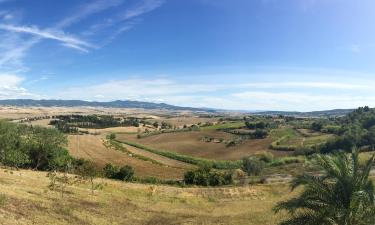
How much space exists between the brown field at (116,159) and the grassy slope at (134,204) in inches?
1171

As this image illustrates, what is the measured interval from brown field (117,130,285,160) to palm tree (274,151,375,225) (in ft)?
344

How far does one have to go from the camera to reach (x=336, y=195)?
2530 cm

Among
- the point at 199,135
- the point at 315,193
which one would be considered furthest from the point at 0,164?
the point at 199,135

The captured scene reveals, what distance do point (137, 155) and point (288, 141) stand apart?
5568 centimetres

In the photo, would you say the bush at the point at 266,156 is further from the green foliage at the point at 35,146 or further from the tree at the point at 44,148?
the tree at the point at 44,148

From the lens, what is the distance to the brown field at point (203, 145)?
456 feet

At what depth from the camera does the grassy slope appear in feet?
110

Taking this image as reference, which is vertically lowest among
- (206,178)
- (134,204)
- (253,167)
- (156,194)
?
(253,167)

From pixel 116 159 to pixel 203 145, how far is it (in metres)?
50.6

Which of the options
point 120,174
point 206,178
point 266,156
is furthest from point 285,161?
point 120,174

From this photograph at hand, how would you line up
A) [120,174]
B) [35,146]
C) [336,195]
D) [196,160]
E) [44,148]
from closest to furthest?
1. [336,195]
2. [120,174]
3. [35,146]
4. [44,148]
5. [196,160]

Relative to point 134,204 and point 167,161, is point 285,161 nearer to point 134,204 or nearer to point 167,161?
point 167,161

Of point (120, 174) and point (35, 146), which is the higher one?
point (35, 146)

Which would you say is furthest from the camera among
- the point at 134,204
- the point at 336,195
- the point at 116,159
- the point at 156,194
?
the point at 116,159
